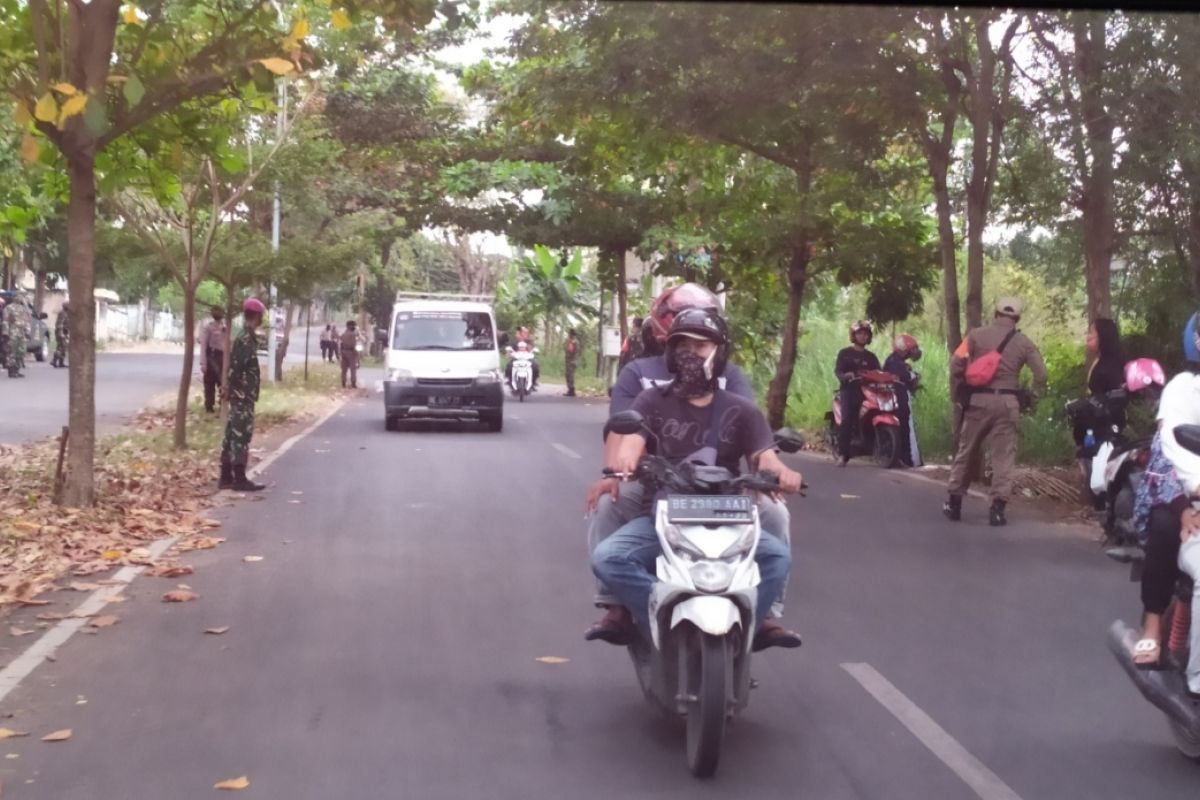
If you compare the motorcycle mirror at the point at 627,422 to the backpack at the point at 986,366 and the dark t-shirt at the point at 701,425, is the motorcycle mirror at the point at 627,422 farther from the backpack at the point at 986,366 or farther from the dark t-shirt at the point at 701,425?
the backpack at the point at 986,366

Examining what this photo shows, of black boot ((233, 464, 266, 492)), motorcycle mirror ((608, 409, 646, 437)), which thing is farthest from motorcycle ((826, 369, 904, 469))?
motorcycle mirror ((608, 409, 646, 437))

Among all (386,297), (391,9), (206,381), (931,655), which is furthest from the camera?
(386,297)

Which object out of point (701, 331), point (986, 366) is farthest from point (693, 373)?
point (986, 366)

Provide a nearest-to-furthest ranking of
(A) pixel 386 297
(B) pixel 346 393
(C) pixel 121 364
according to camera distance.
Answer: (B) pixel 346 393, (C) pixel 121 364, (A) pixel 386 297

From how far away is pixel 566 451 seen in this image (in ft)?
68.1

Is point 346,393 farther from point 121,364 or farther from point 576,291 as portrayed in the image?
point 576,291

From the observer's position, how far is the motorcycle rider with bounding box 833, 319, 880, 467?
1886 cm

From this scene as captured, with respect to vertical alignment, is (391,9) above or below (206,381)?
above

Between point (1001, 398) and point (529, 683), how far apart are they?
6887 millimetres

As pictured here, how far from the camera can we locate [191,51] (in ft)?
41.8

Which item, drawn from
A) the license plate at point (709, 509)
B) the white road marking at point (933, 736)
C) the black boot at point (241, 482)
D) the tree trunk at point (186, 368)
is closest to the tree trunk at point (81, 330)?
the black boot at point (241, 482)

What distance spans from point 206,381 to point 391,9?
1562cm

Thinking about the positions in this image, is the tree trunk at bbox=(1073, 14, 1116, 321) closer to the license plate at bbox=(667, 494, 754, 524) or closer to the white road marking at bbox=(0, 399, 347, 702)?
the white road marking at bbox=(0, 399, 347, 702)

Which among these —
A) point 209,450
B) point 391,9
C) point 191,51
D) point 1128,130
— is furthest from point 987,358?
point 209,450
